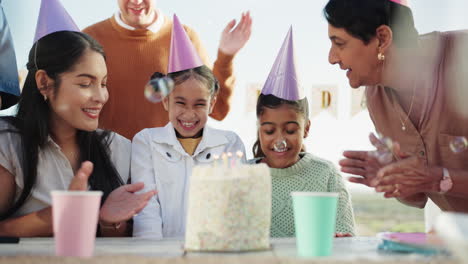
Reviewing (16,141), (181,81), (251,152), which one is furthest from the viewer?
(251,152)

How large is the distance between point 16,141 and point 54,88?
0.63ft

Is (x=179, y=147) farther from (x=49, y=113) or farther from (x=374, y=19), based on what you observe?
(x=374, y=19)

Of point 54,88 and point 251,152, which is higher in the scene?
point 54,88

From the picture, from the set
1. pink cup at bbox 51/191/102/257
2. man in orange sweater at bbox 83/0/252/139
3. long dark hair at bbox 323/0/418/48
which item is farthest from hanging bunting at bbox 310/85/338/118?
pink cup at bbox 51/191/102/257

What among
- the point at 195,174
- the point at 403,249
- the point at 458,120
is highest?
the point at 458,120

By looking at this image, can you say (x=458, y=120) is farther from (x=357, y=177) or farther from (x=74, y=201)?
(x=74, y=201)

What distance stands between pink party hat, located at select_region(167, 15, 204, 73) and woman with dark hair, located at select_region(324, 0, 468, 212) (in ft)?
1.63

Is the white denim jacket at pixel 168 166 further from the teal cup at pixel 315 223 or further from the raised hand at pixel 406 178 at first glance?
the teal cup at pixel 315 223

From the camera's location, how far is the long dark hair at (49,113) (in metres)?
1.59

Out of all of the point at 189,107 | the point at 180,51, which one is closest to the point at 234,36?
the point at 180,51

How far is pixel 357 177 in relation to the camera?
4.75 ft

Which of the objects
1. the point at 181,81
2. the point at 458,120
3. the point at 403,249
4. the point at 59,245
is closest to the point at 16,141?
the point at 181,81

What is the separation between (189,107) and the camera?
182 centimetres

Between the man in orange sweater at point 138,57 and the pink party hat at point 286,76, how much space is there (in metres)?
0.29
